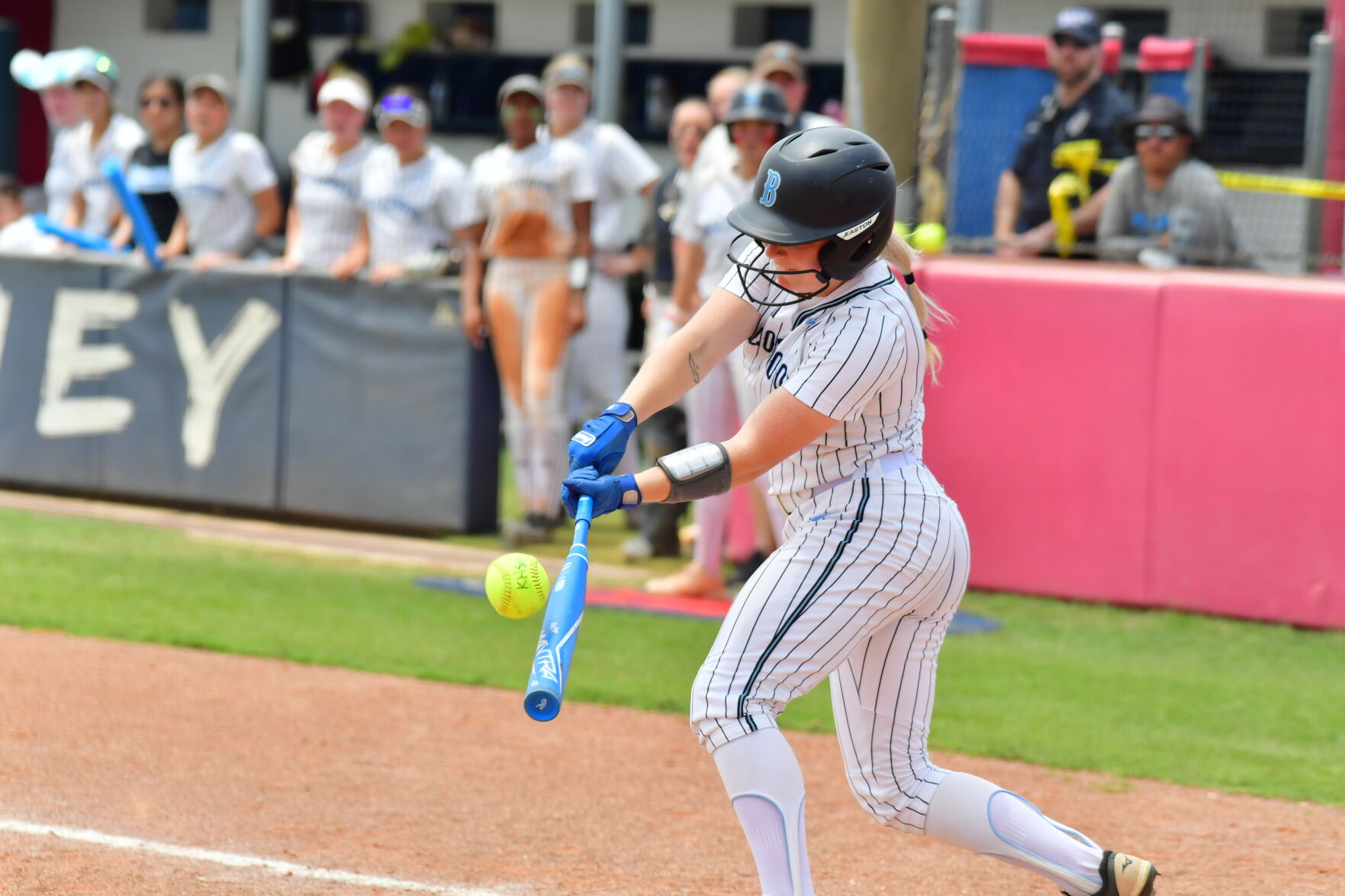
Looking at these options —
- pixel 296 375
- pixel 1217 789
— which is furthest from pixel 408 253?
pixel 1217 789

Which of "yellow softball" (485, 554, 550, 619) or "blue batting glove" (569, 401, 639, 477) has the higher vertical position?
"blue batting glove" (569, 401, 639, 477)

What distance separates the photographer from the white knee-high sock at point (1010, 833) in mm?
3334

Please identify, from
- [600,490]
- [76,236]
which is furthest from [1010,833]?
[76,236]

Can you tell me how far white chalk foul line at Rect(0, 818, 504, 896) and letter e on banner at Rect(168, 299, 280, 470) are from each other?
16.7ft

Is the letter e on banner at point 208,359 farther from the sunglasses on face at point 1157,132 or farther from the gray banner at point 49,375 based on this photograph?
the sunglasses on face at point 1157,132

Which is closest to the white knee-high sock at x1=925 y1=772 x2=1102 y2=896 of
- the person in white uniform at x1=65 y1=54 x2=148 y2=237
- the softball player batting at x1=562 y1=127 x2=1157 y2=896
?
the softball player batting at x1=562 y1=127 x2=1157 y2=896

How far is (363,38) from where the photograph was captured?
17.5m

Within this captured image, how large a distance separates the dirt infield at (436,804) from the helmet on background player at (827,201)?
156 centimetres

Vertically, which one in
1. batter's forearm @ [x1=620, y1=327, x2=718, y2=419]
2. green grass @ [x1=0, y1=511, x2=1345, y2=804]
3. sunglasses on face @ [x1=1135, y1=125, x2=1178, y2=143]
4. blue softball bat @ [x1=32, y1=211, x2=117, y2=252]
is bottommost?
green grass @ [x1=0, y1=511, x2=1345, y2=804]

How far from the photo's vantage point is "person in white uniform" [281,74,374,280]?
8953 millimetres

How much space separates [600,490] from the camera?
313 cm

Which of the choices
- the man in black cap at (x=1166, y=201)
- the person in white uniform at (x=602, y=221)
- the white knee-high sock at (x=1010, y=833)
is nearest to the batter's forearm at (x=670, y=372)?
the white knee-high sock at (x=1010, y=833)

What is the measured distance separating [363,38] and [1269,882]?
49.9 ft

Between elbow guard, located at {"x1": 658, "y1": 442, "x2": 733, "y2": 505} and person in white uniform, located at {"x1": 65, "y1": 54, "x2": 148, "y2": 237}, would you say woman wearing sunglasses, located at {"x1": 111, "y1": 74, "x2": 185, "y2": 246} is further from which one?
elbow guard, located at {"x1": 658, "y1": 442, "x2": 733, "y2": 505}
